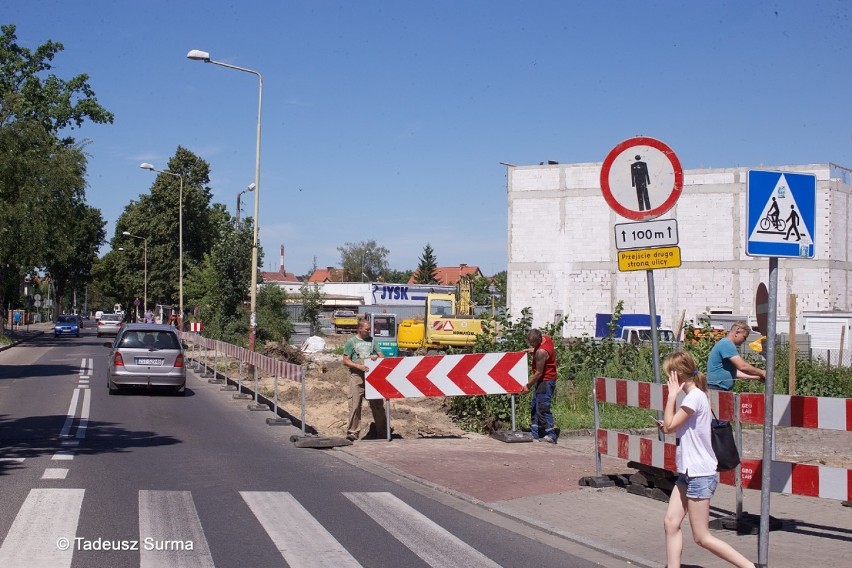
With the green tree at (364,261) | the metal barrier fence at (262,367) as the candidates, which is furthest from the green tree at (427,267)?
the metal barrier fence at (262,367)

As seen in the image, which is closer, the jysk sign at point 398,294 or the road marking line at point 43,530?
the road marking line at point 43,530

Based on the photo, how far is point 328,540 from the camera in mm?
7258

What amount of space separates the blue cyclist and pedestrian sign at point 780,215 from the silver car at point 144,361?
54.7 ft

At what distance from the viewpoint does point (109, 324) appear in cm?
6150

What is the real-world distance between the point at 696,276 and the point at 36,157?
30.6 m

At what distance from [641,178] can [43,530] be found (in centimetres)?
617

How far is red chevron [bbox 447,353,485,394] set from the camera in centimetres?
1348

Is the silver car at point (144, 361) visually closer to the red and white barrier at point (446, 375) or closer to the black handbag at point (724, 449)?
the red and white barrier at point (446, 375)

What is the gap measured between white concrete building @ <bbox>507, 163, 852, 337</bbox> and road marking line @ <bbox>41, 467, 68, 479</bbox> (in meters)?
35.1

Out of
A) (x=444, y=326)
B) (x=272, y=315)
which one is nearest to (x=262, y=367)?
(x=444, y=326)

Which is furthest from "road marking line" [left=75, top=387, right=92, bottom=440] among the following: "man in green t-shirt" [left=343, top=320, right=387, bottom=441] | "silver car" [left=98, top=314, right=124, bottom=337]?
"silver car" [left=98, top=314, right=124, bottom=337]

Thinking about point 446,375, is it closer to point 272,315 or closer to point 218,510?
point 218,510

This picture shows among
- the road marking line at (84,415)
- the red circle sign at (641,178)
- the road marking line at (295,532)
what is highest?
the red circle sign at (641,178)

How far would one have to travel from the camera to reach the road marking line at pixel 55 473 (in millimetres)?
9664
